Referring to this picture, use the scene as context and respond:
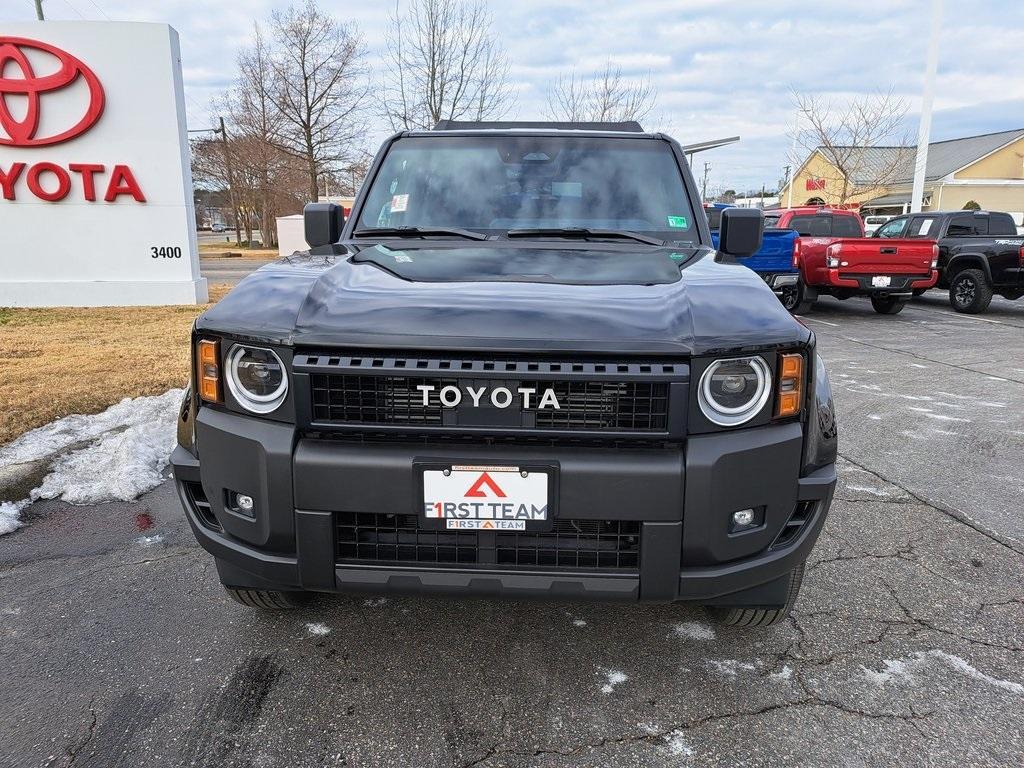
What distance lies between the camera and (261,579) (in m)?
2.16

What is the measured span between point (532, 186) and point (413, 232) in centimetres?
65

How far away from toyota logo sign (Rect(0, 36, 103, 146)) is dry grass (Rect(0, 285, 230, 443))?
2774 millimetres

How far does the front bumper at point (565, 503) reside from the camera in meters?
1.90

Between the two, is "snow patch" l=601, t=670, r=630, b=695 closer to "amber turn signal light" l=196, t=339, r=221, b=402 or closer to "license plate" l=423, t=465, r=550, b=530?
"license plate" l=423, t=465, r=550, b=530

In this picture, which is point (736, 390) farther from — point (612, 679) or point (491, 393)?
point (612, 679)

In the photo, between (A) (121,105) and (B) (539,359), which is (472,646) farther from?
(A) (121,105)

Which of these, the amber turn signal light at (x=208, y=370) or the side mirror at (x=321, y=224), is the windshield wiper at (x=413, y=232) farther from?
the amber turn signal light at (x=208, y=370)

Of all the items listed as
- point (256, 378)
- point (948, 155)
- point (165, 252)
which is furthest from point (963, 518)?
point (948, 155)

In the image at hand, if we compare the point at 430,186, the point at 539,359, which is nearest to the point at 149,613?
the point at 539,359

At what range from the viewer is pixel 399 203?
3330 mm

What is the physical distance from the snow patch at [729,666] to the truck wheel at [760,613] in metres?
0.14

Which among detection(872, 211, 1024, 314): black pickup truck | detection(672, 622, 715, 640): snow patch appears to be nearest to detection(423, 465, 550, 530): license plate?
detection(672, 622, 715, 640): snow patch

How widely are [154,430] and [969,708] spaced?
467 centimetres

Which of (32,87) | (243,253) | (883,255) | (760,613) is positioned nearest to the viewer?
(760,613)
